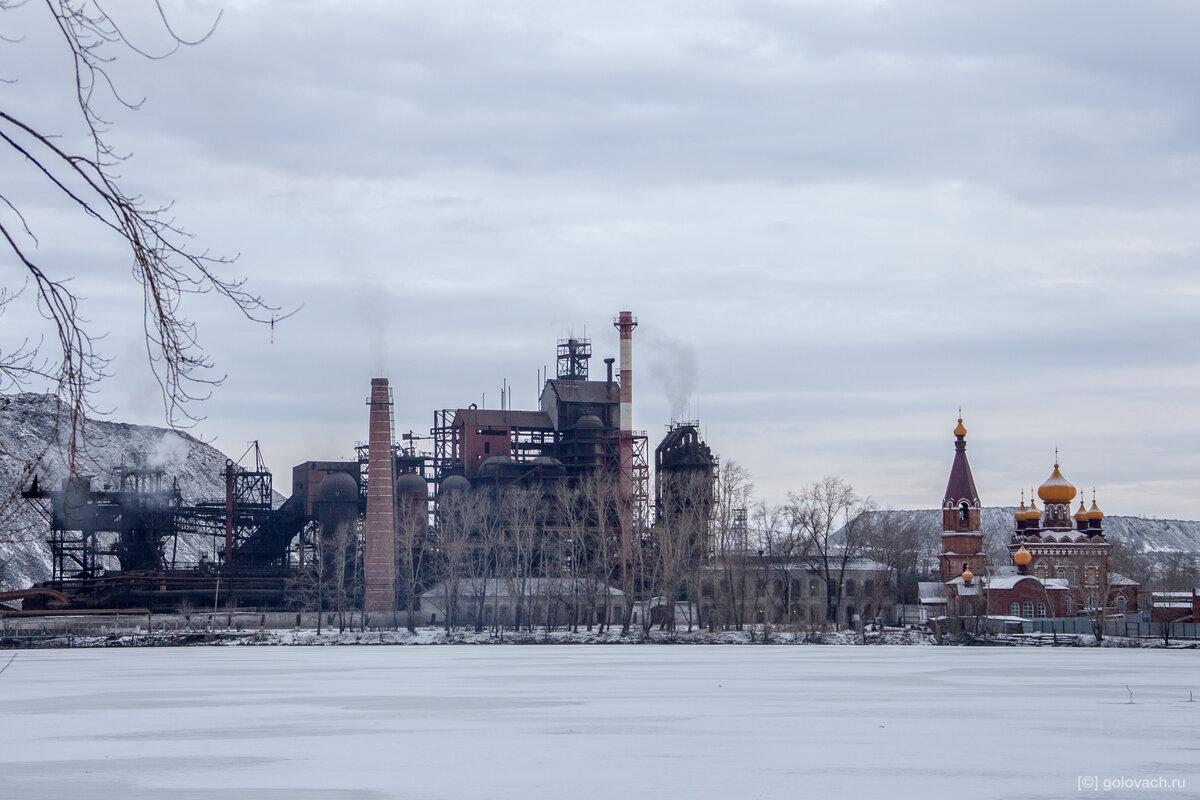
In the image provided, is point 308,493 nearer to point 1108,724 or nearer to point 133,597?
point 133,597

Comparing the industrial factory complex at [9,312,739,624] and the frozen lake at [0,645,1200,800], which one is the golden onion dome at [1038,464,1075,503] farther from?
the frozen lake at [0,645,1200,800]

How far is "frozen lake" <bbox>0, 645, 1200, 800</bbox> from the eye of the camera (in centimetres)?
1636

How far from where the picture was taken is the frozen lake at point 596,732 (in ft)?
53.7

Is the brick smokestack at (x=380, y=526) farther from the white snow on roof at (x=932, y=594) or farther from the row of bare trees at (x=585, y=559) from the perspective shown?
the white snow on roof at (x=932, y=594)

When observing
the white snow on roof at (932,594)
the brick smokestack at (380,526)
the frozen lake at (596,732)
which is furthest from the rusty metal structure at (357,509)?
the frozen lake at (596,732)

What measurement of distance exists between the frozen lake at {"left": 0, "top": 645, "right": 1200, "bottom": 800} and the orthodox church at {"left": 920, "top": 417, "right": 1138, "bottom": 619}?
162ft

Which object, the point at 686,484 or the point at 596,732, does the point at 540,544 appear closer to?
the point at 686,484

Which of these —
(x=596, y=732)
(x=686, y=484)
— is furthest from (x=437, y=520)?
(x=596, y=732)

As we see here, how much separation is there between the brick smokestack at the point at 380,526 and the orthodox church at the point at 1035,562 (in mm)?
38076

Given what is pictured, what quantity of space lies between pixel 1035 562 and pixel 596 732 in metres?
86.0

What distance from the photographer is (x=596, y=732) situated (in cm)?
2238

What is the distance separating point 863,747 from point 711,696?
35.3 ft

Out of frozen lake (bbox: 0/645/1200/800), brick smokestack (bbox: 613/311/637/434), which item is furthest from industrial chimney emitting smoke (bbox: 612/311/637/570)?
frozen lake (bbox: 0/645/1200/800)

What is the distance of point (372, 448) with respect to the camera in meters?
88.7
